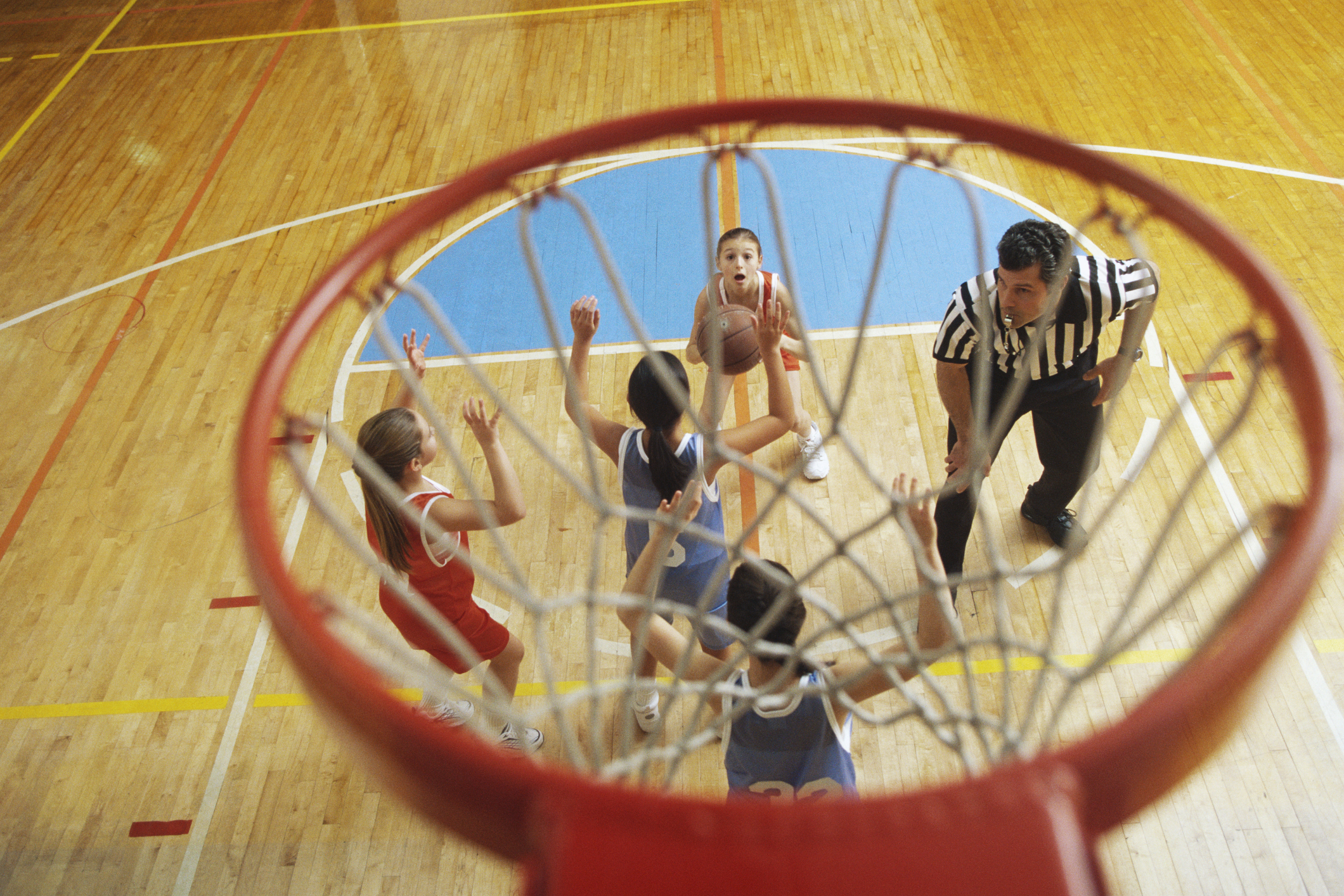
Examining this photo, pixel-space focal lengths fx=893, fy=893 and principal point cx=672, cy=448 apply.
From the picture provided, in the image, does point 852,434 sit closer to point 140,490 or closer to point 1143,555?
point 1143,555

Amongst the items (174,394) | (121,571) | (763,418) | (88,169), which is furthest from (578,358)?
(88,169)

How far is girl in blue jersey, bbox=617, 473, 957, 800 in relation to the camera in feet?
6.94

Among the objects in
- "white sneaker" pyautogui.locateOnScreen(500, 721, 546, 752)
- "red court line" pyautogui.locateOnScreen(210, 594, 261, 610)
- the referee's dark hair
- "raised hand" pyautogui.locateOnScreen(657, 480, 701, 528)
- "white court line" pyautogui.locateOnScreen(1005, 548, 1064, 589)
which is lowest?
"red court line" pyautogui.locateOnScreen(210, 594, 261, 610)

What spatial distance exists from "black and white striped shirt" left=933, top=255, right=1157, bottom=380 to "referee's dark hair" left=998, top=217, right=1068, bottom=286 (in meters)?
0.14

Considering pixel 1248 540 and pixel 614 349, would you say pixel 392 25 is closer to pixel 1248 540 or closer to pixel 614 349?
pixel 614 349

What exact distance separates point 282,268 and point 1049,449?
173 inches

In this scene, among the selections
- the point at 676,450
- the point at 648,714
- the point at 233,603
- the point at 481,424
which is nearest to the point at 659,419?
the point at 676,450

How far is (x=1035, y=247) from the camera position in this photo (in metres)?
2.66

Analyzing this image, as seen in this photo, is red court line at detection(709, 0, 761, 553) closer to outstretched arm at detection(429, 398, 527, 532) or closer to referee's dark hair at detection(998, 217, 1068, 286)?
outstretched arm at detection(429, 398, 527, 532)

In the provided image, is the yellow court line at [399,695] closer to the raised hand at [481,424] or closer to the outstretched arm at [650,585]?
the outstretched arm at [650,585]

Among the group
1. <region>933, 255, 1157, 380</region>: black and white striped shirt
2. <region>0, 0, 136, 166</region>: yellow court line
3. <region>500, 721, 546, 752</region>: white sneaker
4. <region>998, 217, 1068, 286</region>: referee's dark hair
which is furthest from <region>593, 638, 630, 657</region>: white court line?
<region>0, 0, 136, 166</region>: yellow court line

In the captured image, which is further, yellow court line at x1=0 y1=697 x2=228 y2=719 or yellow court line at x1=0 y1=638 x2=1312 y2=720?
yellow court line at x1=0 y1=697 x2=228 y2=719

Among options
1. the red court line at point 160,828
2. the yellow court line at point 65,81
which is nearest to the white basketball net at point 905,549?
the red court line at point 160,828

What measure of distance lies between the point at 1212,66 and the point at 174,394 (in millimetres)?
6936
